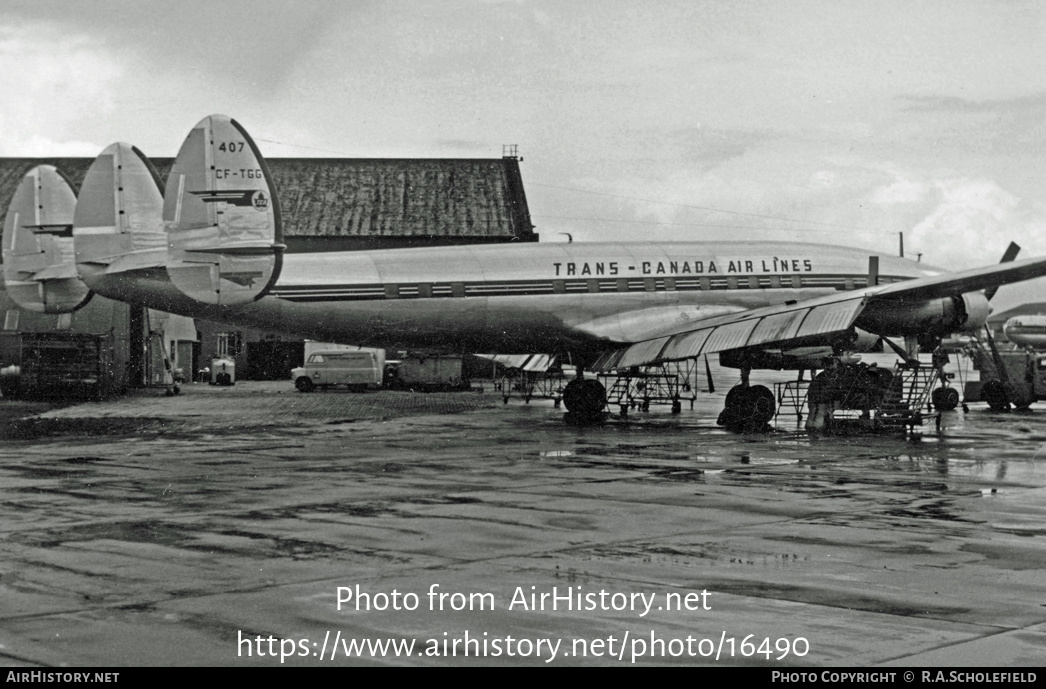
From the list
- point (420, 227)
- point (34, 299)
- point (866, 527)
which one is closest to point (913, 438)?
point (866, 527)

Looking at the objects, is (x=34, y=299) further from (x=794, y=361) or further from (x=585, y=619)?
(x=585, y=619)

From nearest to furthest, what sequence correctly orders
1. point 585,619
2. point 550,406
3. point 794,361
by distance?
point 585,619 < point 794,361 < point 550,406

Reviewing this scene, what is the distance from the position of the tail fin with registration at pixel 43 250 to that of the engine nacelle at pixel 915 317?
17949 mm

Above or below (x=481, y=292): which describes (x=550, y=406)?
below

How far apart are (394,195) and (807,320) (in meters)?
50.1

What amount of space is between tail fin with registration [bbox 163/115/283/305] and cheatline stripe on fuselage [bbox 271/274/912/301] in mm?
3021

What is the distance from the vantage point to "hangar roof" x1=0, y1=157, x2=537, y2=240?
7019 cm

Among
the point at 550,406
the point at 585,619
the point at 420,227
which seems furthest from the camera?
the point at 420,227

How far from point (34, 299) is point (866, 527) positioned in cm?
2124

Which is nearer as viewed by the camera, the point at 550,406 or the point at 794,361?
the point at 794,361

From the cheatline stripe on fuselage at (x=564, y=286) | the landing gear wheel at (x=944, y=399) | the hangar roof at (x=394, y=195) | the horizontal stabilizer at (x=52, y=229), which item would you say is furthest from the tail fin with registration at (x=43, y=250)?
the hangar roof at (x=394, y=195)

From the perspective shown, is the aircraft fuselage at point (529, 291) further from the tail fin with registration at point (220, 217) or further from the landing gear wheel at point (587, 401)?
the tail fin with registration at point (220, 217)

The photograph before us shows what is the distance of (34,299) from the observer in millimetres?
27391

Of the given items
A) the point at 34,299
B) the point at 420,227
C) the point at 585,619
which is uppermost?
the point at 420,227
